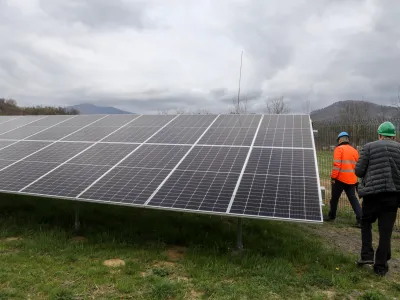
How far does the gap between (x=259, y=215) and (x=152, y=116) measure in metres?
6.45

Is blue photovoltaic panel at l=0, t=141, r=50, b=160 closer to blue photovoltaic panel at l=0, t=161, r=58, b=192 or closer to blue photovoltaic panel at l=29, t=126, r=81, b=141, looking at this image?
blue photovoltaic panel at l=29, t=126, r=81, b=141

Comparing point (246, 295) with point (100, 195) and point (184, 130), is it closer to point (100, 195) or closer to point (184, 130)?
point (100, 195)

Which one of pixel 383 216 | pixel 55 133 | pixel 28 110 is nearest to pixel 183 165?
pixel 383 216

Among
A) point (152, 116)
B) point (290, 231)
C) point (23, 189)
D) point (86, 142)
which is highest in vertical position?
point (152, 116)

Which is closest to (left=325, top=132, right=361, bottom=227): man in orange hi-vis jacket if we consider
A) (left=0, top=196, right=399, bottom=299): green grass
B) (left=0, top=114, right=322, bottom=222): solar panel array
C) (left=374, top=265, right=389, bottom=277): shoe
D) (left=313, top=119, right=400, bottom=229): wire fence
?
(left=0, top=114, right=322, bottom=222): solar panel array

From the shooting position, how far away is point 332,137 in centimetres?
1598

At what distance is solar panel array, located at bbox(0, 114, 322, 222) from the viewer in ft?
18.1

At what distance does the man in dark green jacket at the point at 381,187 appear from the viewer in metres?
5.05

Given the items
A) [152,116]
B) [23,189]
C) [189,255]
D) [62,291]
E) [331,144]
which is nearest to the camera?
[62,291]

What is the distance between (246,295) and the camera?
447 cm

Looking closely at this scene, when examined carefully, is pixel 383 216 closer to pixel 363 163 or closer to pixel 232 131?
pixel 363 163

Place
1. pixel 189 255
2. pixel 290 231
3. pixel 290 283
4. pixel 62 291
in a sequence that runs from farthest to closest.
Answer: pixel 290 231
pixel 189 255
pixel 290 283
pixel 62 291

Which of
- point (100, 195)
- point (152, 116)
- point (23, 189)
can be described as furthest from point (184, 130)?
point (23, 189)

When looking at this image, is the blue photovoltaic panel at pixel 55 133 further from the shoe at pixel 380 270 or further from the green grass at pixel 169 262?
the shoe at pixel 380 270
